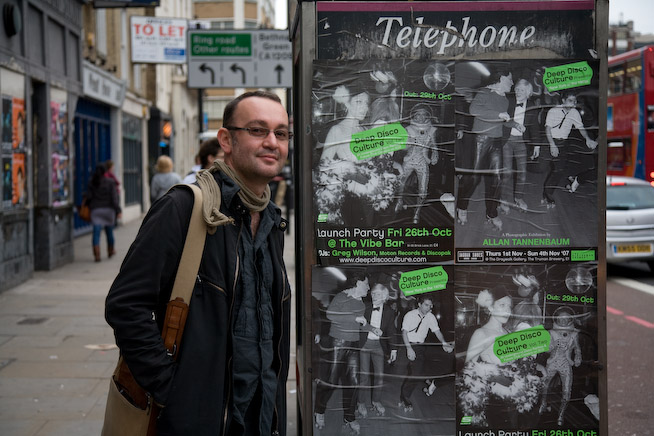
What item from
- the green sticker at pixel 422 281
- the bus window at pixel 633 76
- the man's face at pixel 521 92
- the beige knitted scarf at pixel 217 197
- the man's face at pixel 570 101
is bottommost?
the green sticker at pixel 422 281

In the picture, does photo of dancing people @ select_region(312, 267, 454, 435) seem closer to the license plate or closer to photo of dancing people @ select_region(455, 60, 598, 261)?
photo of dancing people @ select_region(455, 60, 598, 261)

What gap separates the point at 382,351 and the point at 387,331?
0.30 ft

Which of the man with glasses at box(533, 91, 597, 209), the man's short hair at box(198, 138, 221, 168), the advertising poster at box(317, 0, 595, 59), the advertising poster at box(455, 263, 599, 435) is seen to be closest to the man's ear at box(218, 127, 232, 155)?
the advertising poster at box(317, 0, 595, 59)

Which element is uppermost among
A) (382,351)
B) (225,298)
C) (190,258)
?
(190,258)

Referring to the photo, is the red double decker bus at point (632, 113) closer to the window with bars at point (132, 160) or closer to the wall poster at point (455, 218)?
the window with bars at point (132, 160)

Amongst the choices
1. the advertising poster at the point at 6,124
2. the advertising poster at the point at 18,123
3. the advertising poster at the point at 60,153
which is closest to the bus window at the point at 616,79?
the advertising poster at the point at 60,153

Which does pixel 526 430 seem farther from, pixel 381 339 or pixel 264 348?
pixel 264 348

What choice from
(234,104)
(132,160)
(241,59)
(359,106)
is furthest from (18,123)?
(132,160)

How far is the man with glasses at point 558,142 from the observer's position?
11.4ft

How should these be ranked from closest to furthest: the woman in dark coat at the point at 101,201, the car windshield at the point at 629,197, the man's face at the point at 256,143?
the man's face at the point at 256,143
the car windshield at the point at 629,197
the woman in dark coat at the point at 101,201

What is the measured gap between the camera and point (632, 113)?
814 inches

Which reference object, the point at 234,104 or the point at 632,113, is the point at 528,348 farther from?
the point at 632,113

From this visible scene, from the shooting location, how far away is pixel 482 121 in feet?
11.4

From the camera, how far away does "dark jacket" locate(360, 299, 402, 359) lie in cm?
350
